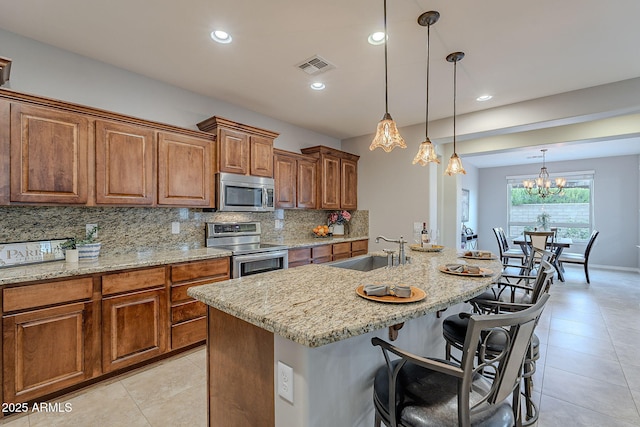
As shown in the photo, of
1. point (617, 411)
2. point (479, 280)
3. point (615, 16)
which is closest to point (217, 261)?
point (479, 280)

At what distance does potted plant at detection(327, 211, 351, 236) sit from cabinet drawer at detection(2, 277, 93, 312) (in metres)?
3.68

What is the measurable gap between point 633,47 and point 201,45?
364 cm

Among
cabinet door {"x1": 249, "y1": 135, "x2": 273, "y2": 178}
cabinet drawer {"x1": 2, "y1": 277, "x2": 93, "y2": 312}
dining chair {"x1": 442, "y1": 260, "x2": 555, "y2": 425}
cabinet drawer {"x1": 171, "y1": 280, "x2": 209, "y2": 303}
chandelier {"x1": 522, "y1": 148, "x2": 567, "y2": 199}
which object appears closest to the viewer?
dining chair {"x1": 442, "y1": 260, "x2": 555, "y2": 425}

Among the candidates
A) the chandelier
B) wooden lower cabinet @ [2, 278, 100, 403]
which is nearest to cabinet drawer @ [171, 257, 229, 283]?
wooden lower cabinet @ [2, 278, 100, 403]

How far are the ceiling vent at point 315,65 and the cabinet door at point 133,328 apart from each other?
244 centimetres

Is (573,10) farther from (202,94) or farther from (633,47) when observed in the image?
(202,94)

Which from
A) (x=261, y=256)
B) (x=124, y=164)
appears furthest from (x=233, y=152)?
(x=261, y=256)

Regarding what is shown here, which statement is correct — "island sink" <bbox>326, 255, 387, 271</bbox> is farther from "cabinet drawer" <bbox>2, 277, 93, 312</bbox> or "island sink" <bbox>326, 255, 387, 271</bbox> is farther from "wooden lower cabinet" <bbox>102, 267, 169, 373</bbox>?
"cabinet drawer" <bbox>2, 277, 93, 312</bbox>

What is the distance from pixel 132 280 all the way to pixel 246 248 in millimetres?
1310

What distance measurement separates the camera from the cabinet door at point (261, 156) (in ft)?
11.7

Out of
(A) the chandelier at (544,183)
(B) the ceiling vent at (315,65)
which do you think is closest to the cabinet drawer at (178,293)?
(B) the ceiling vent at (315,65)

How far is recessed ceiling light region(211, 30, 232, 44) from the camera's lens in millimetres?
2281

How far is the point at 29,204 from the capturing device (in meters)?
2.17

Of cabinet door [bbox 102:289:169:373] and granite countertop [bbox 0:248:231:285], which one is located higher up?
granite countertop [bbox 0:248:231:285]
